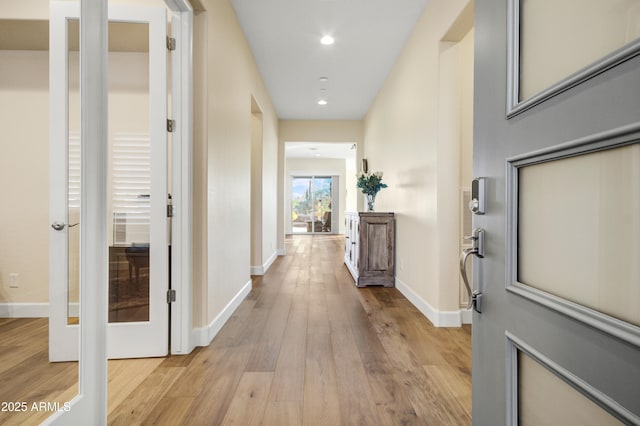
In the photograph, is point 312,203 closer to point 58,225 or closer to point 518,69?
point 58,225

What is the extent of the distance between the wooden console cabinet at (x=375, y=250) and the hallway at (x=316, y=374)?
87cm

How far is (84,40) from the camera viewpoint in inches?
49.0

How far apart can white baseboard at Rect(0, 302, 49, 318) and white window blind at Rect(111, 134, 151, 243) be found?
0.87 m

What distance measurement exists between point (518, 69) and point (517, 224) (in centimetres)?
35

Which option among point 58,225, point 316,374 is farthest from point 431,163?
point 58,225

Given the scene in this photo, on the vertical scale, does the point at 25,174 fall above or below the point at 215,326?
above

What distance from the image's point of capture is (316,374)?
5.88ft

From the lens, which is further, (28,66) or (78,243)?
(78,243)

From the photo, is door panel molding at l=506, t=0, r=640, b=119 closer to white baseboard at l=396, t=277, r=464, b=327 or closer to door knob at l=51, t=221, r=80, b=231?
door knob at l=51, t=221, r=80, b=231

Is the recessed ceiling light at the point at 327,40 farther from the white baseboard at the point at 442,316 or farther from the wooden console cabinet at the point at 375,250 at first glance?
the white baseboard at the point at 442,316

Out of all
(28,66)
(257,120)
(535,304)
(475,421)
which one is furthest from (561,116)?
(257,120)

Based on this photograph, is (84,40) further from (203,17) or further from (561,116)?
(561,116)

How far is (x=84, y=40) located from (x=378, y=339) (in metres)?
2.38

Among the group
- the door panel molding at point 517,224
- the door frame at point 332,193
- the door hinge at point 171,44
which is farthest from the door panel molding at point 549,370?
the door frame at point 332,193
